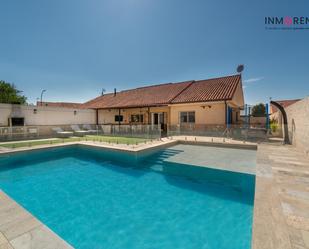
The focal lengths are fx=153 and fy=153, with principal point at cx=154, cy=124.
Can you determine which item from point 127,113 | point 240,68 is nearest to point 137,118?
point 127,113

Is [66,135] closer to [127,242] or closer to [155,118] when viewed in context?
[155,118]

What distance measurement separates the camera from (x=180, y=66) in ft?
51.2

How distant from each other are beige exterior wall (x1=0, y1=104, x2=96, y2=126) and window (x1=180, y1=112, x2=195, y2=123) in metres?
12.8

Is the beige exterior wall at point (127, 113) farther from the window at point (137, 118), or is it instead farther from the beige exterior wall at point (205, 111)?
the beige exterior wall at point (205, 111)

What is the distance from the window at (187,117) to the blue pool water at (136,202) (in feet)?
27.8

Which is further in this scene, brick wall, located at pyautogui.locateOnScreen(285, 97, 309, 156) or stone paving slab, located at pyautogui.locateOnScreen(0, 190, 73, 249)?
brick wall, located at pyautogui.locateOnScreen(285, 97, 309, 156)

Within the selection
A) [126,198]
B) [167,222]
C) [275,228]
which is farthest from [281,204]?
[126,198]

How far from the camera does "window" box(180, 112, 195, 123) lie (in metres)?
15.2

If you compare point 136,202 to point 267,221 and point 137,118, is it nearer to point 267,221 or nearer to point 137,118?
point 267,221

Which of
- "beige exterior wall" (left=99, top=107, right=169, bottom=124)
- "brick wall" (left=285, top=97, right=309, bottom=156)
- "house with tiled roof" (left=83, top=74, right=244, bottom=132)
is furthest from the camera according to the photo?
"beige exterior wall" (left=99, top=107, right=169, bottom=124)

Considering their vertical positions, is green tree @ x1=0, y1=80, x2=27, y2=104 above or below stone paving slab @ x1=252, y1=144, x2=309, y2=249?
above

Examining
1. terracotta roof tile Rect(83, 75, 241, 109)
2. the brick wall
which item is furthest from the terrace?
terracotta roof tile Rect(83, 75, 241, 109)

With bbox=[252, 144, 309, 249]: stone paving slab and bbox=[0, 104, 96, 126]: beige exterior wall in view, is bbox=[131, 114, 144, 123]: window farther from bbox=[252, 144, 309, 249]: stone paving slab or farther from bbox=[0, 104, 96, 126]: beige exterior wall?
bbox=[252, 144, 309, 249]: stone paving slab

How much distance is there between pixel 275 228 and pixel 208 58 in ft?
45.1
